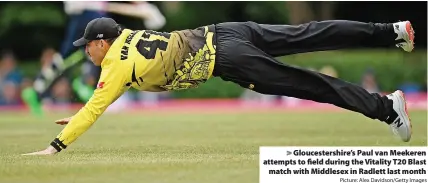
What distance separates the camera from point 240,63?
898 cm

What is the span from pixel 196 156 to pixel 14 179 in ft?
6.99

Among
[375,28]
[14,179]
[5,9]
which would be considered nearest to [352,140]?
[375,28]

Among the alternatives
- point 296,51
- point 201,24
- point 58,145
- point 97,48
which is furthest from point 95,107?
point 201,24

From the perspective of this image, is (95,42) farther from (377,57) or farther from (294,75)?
(377,57)

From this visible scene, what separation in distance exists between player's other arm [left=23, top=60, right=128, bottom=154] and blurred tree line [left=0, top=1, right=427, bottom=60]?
23.2 metres

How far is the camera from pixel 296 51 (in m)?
9.29

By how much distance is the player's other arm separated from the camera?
8570 mm

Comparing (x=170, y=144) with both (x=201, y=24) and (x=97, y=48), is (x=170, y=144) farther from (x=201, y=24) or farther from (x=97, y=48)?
(x=201, y=24)

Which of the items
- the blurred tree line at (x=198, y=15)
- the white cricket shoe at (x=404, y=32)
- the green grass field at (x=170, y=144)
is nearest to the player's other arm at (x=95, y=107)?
the green grass field at (x=170, y=144)

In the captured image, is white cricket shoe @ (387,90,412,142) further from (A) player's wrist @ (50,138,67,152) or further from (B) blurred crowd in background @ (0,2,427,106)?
(B) blurred crowd in background @ (0,2,427,106)

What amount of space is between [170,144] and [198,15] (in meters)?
25.6

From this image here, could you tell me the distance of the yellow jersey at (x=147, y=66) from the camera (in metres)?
8.59

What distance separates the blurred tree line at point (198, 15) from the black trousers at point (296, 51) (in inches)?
899

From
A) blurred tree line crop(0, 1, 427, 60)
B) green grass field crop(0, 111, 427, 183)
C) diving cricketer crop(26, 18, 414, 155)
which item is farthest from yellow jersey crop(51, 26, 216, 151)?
blurred tree line crop(0, 1, 427, 60)
